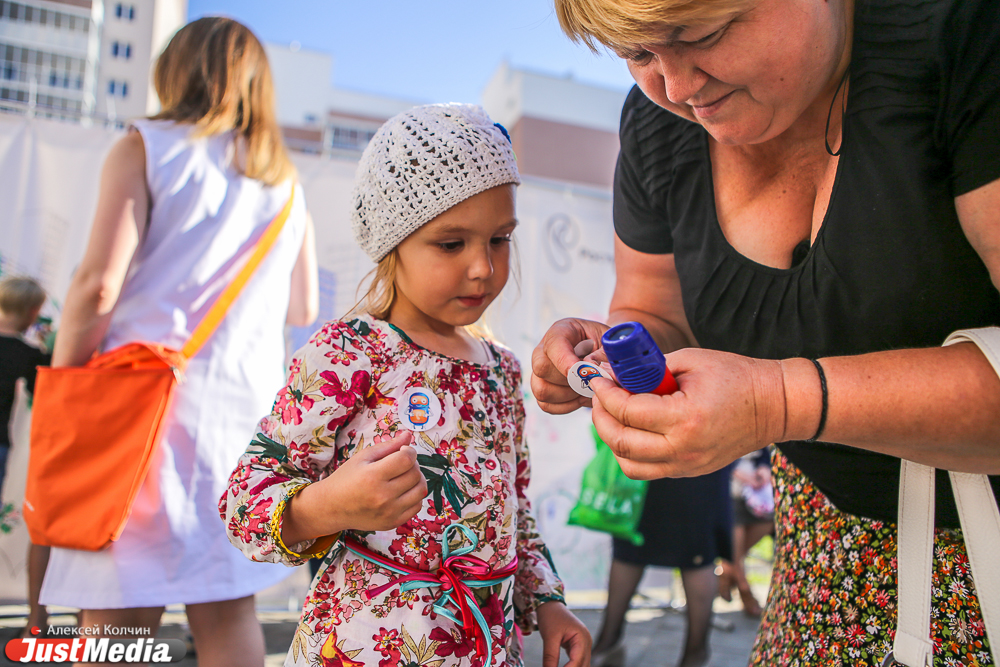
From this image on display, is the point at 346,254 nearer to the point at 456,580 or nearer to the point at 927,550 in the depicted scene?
the point at 456,580

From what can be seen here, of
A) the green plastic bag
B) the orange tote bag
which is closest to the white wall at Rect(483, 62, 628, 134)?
the green plastic bag

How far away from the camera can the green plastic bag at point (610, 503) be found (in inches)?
137

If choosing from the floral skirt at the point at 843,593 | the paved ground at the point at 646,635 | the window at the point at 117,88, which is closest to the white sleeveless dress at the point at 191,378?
the floral skirt at the point at 843,593

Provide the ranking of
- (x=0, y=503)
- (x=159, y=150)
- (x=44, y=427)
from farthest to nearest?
(x=0, y=503)
(x=159, y=150)
(x=44, y=427)

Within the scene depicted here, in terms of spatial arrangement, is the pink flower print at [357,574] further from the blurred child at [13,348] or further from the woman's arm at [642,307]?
the blurred child at [13,348]

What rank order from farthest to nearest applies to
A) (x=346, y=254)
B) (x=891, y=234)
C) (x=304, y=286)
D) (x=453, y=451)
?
(x=346, y=254)
(x=304, y=286)
(x=453, y=451)
(x=891, y=234)

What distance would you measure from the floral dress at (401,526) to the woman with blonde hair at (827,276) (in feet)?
0.66

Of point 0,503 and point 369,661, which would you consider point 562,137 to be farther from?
point 369,661

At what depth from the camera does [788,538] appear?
4.13 feet

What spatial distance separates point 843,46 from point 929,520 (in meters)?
0.71

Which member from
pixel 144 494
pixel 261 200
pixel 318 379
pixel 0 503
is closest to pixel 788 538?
pixel 318 379

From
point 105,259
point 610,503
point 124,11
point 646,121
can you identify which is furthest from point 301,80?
point 646,121

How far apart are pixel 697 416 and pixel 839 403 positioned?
0.20m

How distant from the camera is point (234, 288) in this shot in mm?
1807
